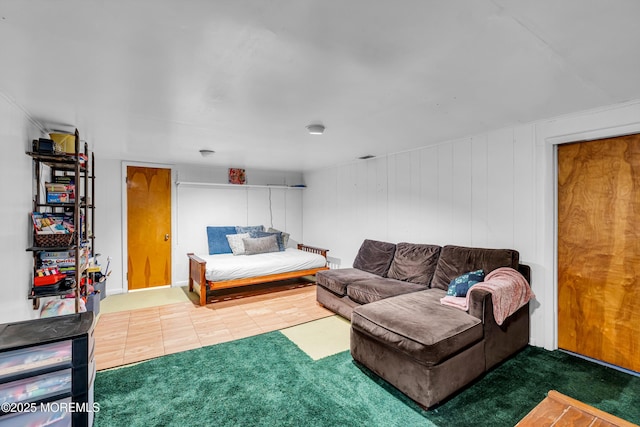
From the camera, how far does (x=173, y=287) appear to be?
553cm

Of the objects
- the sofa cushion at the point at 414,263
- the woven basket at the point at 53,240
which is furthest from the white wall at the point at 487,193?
the woven basket at the point at 53,240

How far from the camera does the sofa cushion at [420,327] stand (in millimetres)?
2125

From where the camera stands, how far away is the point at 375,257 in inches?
177

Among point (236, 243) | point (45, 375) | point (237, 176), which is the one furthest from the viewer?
point (237, 176)

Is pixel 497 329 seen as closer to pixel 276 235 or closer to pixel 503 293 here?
pixel 503 293

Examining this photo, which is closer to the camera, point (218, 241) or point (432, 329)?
point (432, 329)

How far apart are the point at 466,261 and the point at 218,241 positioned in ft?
14.5

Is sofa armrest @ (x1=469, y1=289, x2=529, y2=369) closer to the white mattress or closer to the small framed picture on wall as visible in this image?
the white mattress

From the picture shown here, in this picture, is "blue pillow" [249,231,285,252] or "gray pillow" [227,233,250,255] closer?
"gray pillow" [227,233,250,255]

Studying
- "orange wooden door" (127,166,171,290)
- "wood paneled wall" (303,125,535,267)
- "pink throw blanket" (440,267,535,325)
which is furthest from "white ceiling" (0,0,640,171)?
"orange wooden door" (127,166,171,290)

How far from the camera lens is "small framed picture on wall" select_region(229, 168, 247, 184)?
6.18 m

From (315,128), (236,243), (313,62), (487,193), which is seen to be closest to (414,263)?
(487,193)

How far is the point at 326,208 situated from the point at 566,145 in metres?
4.05

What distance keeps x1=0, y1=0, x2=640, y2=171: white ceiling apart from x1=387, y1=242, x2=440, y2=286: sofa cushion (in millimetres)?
1622
